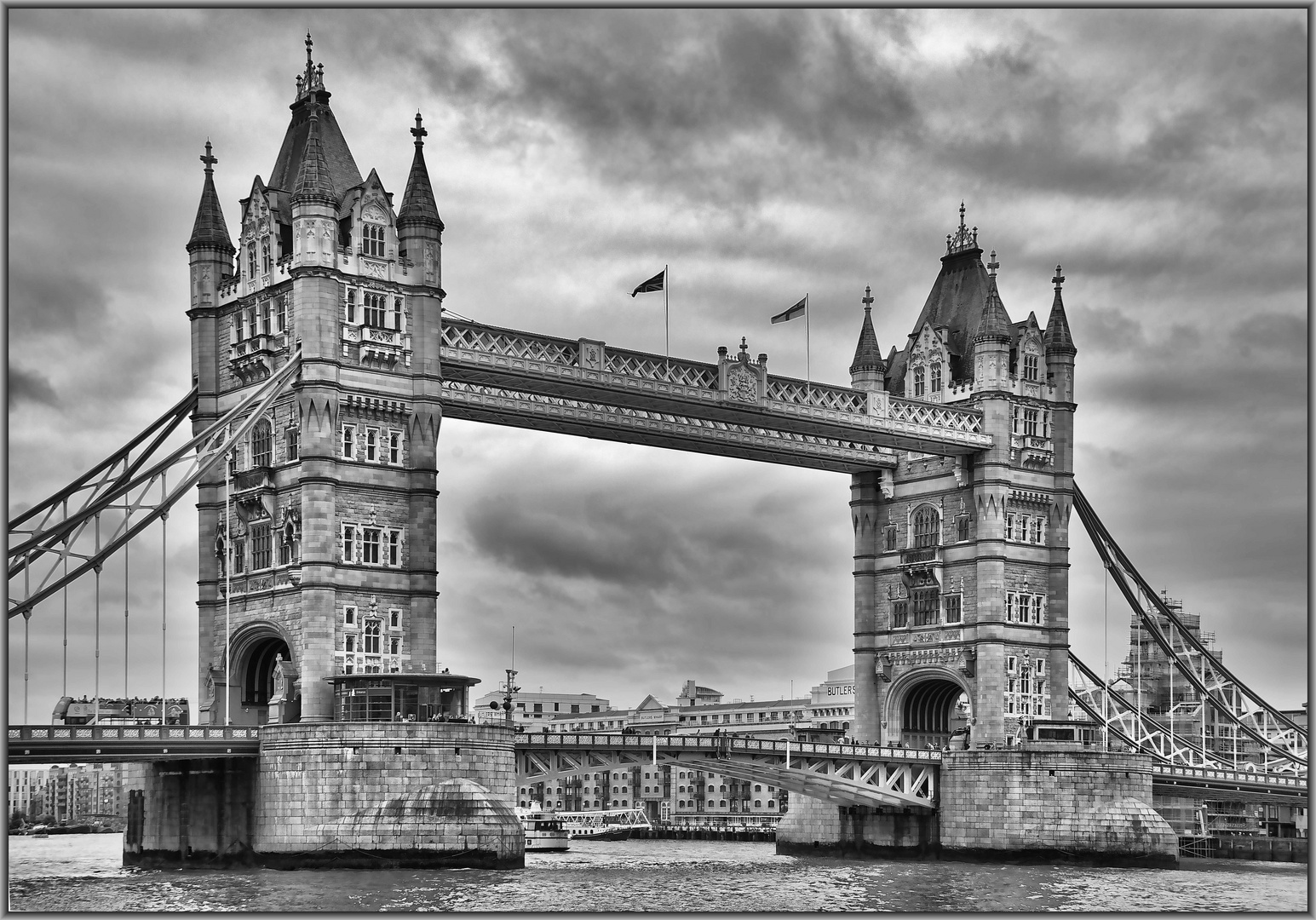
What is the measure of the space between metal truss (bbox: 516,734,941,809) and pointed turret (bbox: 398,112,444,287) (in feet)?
67.6

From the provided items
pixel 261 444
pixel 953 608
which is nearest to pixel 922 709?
pixel 953 608

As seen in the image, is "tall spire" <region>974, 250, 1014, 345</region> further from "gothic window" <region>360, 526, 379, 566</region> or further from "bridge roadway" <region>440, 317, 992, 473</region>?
"gothic window" <region>360, 526, 379, 566</region>

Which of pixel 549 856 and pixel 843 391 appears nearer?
pixel 843 391

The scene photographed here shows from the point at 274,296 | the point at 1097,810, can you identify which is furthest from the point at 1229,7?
the point at 1097,810

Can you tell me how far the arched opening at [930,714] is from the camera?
115812mm

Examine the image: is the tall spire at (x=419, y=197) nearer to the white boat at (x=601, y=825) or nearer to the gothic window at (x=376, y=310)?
the gothic window at (x=376, y=310)

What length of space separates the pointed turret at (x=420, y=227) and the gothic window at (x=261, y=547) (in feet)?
41.1

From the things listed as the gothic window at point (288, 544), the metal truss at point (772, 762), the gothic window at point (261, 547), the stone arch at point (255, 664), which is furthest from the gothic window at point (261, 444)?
the metal truss at point (772, 762)

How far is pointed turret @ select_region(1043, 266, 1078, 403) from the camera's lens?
115000 mm

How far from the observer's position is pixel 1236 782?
11262cm

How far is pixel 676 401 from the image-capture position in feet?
322

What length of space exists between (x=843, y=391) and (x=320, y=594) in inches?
1239

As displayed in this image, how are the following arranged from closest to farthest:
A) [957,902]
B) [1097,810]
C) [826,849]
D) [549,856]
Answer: [957,902]
[1097,810]
[826,849]
[549,856]

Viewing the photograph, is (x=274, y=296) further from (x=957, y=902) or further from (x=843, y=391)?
(x=957, y=902)
